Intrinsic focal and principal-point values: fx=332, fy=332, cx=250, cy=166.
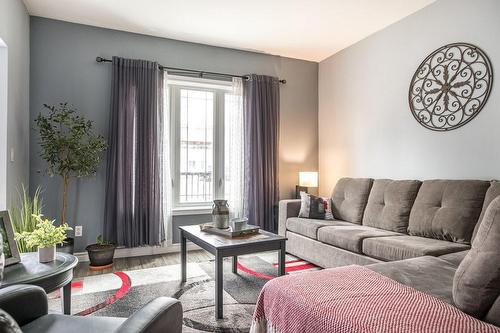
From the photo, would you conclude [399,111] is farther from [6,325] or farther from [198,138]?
[6,325]

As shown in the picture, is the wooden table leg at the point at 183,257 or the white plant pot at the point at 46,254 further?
the wooden table leg at the point at 183,257

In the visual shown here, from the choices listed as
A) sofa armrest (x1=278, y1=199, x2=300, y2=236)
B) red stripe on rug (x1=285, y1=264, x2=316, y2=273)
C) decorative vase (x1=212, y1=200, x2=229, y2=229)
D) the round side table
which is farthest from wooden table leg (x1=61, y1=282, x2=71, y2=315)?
sofa armrest (x1=278, y1=199, x2=300, y2=236)

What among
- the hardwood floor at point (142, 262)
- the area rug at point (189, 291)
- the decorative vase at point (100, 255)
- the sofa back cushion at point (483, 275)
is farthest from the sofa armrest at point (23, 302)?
the decorative vase at point (100, 255)

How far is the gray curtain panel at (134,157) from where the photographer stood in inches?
148

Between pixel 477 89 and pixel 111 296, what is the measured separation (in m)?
3.61

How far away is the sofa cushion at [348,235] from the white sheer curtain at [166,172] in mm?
1880

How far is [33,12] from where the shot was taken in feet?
11.5

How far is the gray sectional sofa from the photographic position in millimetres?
2029

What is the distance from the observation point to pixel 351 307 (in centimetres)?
135

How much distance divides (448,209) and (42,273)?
2.94 meters

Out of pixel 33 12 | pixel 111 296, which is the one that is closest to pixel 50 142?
pixel 33 12

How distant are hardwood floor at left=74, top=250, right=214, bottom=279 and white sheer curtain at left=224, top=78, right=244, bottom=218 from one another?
30.1 inches

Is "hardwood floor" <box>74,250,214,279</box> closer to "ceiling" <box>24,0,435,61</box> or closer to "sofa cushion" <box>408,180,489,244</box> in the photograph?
"sofa cushion" <box>408,180,489,244</box>

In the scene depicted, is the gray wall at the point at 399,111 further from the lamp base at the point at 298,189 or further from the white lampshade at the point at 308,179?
the lamp base at the point at 298,189
